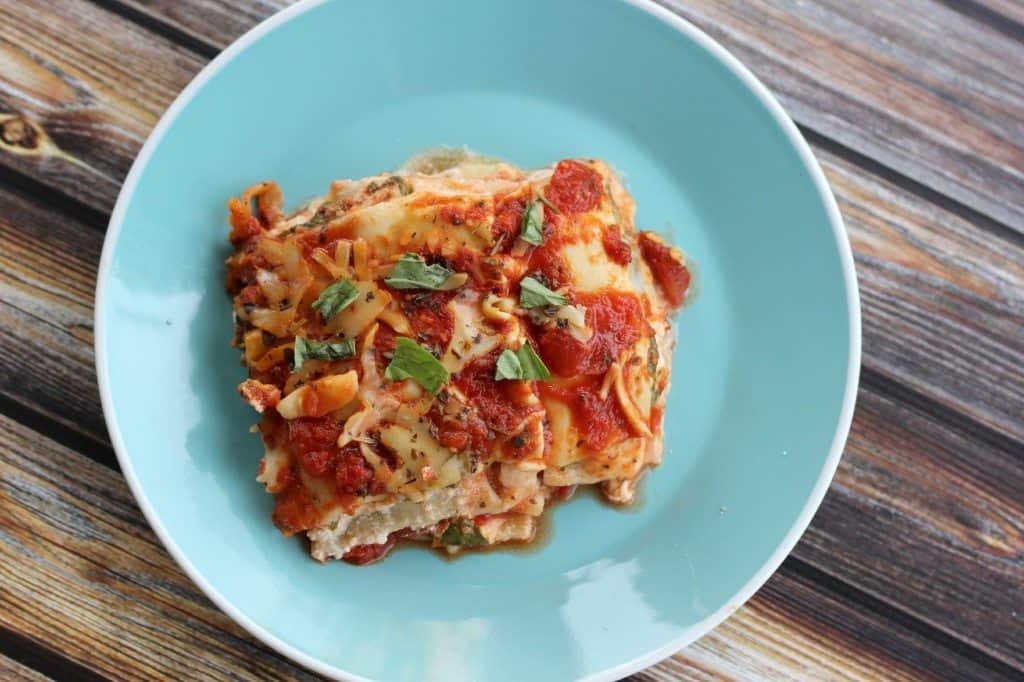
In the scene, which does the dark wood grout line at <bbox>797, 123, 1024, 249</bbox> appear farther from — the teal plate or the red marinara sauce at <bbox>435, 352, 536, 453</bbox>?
the red marinara sauce at <bbox>435, 352, 536, 453</bbox>

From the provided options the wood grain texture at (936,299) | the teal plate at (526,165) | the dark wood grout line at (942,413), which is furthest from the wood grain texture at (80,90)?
the dark wood grout line at (942,413)

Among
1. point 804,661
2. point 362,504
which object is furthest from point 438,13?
point 804,661

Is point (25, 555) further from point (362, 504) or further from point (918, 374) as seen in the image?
point (918, 374)

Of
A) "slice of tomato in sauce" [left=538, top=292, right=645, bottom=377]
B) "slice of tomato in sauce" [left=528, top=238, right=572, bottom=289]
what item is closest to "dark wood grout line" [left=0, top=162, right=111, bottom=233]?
"slice of tomato in sauce" [left=528, top=238, right=572, bottom=289]

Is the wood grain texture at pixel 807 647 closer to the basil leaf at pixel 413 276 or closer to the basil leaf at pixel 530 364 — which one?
the basil leaf at pixel 530 364

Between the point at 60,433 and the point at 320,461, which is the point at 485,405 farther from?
the point at 60,433

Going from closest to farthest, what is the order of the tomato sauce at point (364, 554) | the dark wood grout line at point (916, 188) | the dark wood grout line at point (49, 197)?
the tomato sauce at point (364, 554) < the dark wood grout line at point (49, 197) < the dark wood grout line at point (916, 188)
